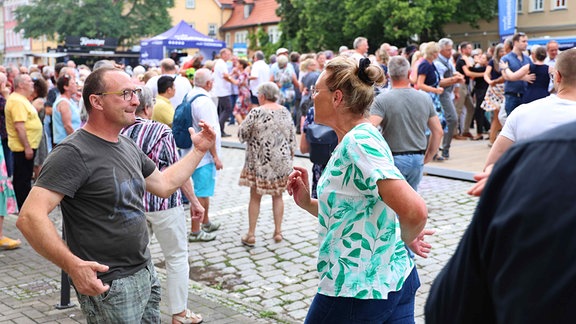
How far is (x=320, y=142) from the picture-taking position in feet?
23.2

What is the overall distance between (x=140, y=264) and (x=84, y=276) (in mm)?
454

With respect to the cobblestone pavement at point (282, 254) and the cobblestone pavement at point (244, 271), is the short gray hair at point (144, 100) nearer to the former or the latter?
the cobblestone pavement at point (244, 271)

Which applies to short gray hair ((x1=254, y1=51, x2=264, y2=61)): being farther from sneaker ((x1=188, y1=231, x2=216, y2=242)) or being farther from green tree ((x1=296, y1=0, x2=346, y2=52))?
green tree ((x1=296, y1=0, x2=346, y2=52))

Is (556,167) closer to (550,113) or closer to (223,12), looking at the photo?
(550,113)

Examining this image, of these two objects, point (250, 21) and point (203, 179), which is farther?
point (250, 21)

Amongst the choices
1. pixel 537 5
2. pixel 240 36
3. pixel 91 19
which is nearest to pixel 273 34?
pixel 240 36

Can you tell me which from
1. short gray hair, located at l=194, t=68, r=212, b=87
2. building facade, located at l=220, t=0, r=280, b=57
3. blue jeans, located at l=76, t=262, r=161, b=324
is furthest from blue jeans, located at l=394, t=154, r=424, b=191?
building facade, located at l=220, t=0, r=280, b=57

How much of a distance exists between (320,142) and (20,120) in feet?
13.1

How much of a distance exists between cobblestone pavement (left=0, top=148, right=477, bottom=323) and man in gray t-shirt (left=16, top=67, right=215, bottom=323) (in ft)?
6.02

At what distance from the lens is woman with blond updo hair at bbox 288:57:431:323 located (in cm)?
286

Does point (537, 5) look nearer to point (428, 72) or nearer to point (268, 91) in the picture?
point (428, 72)

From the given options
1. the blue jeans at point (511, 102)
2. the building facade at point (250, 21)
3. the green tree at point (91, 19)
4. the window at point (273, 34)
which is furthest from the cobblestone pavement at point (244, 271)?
the window at point (273, 34)

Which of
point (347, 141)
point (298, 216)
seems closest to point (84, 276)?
point (347, 141)

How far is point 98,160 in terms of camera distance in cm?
328
